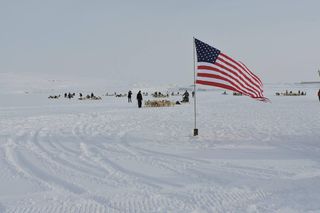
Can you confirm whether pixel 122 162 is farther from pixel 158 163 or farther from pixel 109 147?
pixel 109 147

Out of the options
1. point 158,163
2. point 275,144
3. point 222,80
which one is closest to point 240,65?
point 222,80

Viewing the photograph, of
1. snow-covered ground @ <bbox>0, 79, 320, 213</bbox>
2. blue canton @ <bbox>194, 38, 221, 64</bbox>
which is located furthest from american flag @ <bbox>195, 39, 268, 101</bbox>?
snow-covered ground @ <bbox>0, 79, 320, 213</bbox>

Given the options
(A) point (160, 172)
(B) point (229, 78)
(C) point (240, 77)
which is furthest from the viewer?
(C) point (240, 77)

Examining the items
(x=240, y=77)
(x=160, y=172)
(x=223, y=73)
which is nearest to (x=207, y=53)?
(x=223, y=73)

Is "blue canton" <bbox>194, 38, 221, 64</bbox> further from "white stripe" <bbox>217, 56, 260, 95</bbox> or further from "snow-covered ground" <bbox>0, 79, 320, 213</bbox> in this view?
"snow-covered ground" <bbox>0, 79, 320, 213</bbox>

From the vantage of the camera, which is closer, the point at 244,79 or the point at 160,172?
the point at 160,172

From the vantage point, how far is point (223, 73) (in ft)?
38.9

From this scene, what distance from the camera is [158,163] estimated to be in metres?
8.38

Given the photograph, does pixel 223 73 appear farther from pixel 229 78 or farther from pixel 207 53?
pixel 207 53

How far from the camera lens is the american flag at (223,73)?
38.8 feet

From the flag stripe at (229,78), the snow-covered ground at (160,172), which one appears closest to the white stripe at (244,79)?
the flag stripe at (229,78)

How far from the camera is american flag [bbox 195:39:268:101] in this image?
11.8m

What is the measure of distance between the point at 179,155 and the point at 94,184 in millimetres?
3152

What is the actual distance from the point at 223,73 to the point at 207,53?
2.66ft
